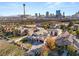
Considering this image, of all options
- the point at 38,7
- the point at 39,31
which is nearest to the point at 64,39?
the point at 39,31

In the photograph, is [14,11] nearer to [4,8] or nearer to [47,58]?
[4,8]

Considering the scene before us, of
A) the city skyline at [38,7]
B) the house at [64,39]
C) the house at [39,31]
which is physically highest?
the city skyline at [38,7]

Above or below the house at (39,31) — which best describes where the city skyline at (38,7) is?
above

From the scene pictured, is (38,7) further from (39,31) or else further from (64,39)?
(64,39)

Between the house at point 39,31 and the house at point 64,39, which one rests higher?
the house at point 39,31

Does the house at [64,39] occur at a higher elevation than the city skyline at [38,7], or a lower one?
lower

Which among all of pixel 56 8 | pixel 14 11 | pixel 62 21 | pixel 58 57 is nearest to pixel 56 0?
pixel 56 8

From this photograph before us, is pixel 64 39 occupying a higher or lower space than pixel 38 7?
lower

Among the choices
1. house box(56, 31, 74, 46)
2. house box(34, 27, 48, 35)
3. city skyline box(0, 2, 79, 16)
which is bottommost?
house box(56, 31, 74, 46)
